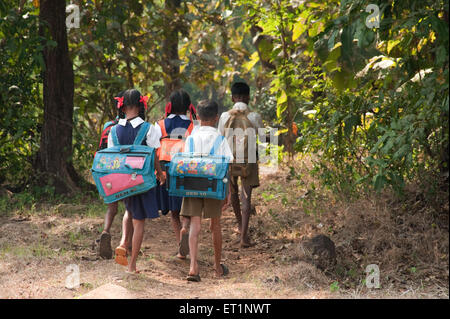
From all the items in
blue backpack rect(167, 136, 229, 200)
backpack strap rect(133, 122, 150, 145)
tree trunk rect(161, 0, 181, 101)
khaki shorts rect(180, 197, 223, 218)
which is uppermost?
tree trunk rect(161, 0, 181, 101)

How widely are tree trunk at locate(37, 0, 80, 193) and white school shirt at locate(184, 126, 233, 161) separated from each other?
15.0 ft

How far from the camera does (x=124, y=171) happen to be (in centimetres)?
565

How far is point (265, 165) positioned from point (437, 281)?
24.1ft

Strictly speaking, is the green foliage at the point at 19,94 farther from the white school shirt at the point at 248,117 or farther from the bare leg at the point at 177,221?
the bare leg at the point at 177,221

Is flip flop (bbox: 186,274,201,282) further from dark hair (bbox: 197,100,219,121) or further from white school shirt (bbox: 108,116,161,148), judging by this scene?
dark hair (bbox: 197,100,219,121)

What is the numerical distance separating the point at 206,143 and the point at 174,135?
99cm

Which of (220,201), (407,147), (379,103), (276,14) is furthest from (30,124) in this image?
(407,147)

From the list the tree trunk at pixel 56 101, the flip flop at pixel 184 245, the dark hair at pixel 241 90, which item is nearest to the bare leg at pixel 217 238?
the flip flop at pixel 184 245

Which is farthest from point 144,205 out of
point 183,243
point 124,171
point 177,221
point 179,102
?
point 179,102

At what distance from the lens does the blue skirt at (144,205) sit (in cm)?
579

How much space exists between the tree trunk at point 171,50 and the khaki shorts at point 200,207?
6.29m

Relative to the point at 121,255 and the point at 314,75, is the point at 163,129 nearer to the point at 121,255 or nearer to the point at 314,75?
the point at 121,255

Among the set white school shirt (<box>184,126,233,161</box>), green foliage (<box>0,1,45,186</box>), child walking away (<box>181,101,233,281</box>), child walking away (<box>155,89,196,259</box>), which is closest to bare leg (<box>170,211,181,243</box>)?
child walking away (<box>155,89,196,259</box>)

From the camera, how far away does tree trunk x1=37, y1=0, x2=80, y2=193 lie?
973 cm
